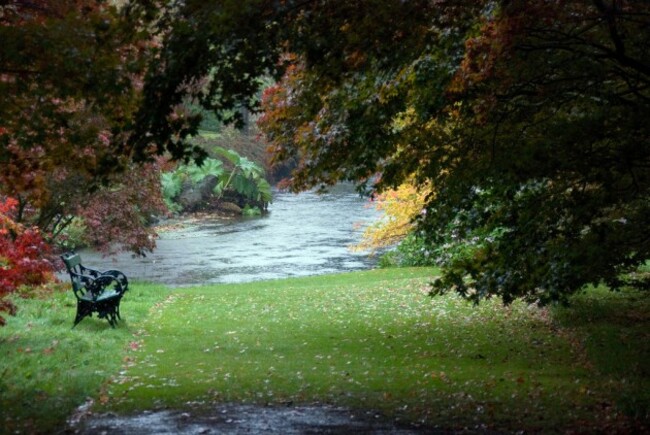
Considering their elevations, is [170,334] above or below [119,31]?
below

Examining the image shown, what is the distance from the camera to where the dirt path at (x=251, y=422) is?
6.14m

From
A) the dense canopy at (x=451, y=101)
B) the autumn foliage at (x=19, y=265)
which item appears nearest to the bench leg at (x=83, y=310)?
the autumn foliage at (x=19, y=265)

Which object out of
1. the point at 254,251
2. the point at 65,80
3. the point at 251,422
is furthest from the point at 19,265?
the point at 254,251

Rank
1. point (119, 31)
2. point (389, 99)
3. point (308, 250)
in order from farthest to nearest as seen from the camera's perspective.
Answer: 1. point (308, 250)
2. point (389, 99)
3. point (119, 31)

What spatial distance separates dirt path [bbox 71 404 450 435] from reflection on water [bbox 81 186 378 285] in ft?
47.1

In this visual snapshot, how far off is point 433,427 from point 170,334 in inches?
257

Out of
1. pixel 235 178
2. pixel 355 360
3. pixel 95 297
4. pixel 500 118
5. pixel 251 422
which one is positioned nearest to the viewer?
pixel 251 422

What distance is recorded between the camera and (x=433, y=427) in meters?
6.27

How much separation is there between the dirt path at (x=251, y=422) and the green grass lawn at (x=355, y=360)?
0.98 feet

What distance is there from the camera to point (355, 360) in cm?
962

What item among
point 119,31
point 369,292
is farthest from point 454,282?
point 369,292

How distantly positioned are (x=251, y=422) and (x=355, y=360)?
3285mm

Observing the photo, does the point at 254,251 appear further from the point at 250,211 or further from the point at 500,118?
the point at 500,118

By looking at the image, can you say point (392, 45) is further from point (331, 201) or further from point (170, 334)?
point (331, 201)
